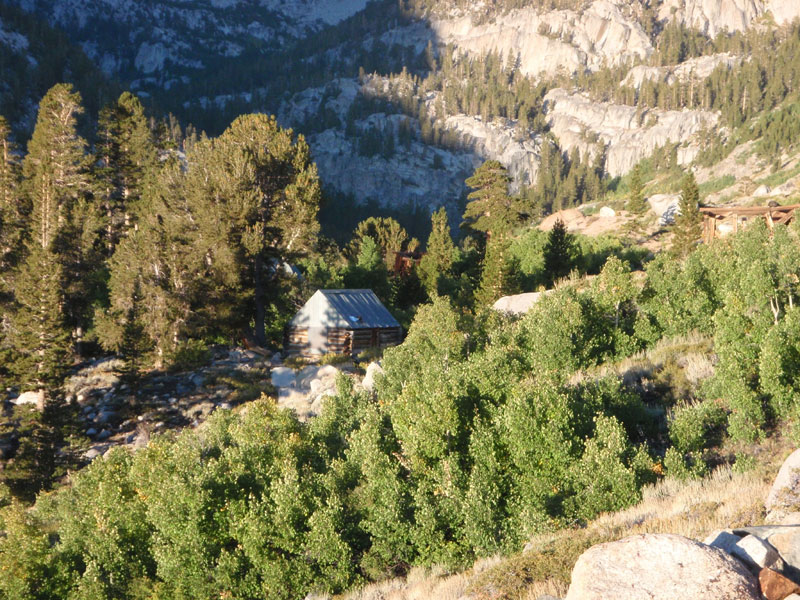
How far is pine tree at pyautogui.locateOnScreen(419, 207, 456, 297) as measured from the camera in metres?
52.2

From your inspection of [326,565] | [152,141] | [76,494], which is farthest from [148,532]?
[152,141]

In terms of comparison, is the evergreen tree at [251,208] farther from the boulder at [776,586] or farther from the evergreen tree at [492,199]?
the boulder at [776,586]

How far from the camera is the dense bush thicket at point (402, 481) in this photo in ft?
43.5

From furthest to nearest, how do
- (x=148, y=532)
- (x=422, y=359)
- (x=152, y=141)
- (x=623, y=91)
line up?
(x=623, y=91)
(x=152, y=141)
(x=422, y=359)
(x=148, y=532)

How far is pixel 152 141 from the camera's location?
170 ft

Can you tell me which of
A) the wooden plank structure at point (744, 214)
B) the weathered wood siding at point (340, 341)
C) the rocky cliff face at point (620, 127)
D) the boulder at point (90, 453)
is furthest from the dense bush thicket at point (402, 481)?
the rocky cliff face at point (620, 127)

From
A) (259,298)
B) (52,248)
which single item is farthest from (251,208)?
(52,248)

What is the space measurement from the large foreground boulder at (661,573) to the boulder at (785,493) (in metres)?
2.74

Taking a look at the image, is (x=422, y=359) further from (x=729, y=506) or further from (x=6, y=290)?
(x=6, y=290)

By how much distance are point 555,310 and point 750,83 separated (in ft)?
515

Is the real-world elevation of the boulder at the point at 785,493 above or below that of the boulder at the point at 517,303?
below

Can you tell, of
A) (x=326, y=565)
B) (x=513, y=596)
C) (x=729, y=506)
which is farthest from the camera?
(x=326, y=565)

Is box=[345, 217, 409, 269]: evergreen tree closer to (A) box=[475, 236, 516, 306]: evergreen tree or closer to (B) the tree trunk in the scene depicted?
(A) box=[475, 236, 516, 306]: evergreen tree

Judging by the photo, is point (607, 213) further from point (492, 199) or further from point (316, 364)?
point (316, 364)
